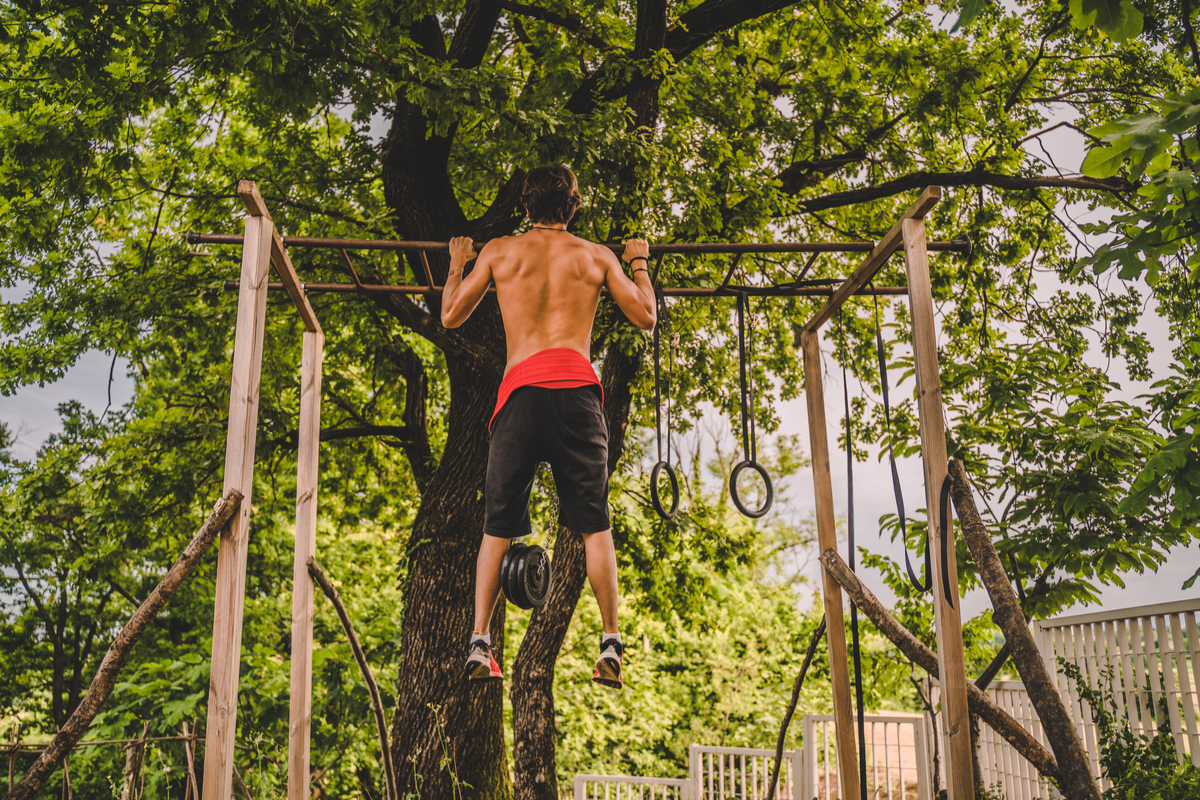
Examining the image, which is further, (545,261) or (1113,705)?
(1113,705)

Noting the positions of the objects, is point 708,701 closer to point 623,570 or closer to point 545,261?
point 623,570

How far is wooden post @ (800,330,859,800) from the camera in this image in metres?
3.52

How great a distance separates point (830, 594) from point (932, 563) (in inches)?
40.6

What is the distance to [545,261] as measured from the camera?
271cm

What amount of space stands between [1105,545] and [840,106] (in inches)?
175

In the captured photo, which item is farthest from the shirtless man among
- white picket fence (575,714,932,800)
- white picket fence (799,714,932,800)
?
white picket fence (575,714,932,800)

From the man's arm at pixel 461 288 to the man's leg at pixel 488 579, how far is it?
780 mm

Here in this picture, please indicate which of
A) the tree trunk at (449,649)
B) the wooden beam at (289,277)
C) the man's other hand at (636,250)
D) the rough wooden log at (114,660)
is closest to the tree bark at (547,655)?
the tree trunk at (449,649)

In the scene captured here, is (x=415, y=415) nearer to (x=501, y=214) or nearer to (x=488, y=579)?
(x=501, y=214)

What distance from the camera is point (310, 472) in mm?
3617

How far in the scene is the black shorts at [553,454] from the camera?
8.41 feet

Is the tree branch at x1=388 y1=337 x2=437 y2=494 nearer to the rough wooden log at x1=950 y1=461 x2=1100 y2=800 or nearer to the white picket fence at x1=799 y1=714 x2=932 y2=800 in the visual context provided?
the white picket fence at x1=799 y1=714 x2=932 y2=800

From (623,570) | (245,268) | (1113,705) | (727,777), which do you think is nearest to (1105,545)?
(1113,705)

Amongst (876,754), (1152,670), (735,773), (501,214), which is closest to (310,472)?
(501,214)
